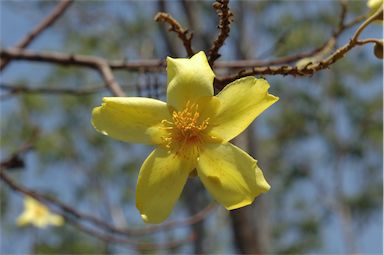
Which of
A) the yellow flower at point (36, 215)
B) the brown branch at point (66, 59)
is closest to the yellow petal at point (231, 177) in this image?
the brown branch at point (66, 59)

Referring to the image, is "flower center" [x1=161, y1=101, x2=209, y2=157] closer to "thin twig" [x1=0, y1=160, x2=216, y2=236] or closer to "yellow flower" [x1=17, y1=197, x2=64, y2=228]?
"thin twig" [x1=0, y1=160, x2=216, y2=236]

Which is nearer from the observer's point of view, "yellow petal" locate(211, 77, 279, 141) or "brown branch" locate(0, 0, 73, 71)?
"yellow petal" locate(211, 77, 279, 141)

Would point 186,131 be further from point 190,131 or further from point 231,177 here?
point 231,177

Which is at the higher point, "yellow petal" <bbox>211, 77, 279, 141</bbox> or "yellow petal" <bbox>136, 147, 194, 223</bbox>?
"yellow petal" <bbox>211, 77, 279, 141</bbox>

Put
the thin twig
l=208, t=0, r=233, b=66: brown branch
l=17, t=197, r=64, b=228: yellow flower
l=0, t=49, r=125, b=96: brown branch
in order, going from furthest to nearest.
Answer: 1. l=17, t=197, r=64, b=228: yellow flower
2. the thin twig
3. l=0, t=49, r=125, b=96: brown branch
4. l=208, t=0, r=233, b=66: brown branch

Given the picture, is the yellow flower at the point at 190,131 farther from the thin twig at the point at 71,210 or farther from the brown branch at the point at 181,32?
the thin twig at the point at 71,210

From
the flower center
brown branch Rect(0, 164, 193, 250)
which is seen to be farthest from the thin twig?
the flower center

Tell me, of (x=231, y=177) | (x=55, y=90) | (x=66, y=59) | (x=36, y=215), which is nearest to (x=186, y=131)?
(x=231, y=177)
